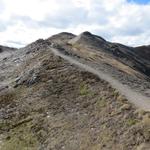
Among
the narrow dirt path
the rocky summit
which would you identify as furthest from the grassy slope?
the narrow dirt path

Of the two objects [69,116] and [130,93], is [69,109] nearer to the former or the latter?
[69,116]

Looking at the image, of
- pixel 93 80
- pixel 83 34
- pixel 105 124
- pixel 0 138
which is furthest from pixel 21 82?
pixel 83 34

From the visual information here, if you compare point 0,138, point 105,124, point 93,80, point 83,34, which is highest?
point 83,34

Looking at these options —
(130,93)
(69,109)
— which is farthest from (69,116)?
(130,93)

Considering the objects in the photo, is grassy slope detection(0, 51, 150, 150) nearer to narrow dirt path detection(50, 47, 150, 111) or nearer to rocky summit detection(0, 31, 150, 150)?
rocky summit detection(0, 31, 150, 150)

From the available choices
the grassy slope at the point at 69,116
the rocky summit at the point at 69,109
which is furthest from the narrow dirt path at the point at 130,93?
the grassy slope at the point at 69,116

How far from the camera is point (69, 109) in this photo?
39625mm

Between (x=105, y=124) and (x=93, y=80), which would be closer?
(x=105, y=124)

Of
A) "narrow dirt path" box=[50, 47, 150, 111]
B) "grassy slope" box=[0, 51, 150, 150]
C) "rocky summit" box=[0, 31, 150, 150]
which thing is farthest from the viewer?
"narrow dirt path" box=[50, 47, 150, 111]

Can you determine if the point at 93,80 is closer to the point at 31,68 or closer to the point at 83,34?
the point at 31,68

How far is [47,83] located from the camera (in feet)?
154

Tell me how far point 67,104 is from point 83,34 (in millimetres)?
97087

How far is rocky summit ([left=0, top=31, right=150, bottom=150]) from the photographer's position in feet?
106

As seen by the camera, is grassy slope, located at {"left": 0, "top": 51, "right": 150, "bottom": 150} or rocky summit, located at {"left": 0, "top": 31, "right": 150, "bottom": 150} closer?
grassy slope, located at {"left": 0, "top": 51, "right": 150, "bottom": 150}
